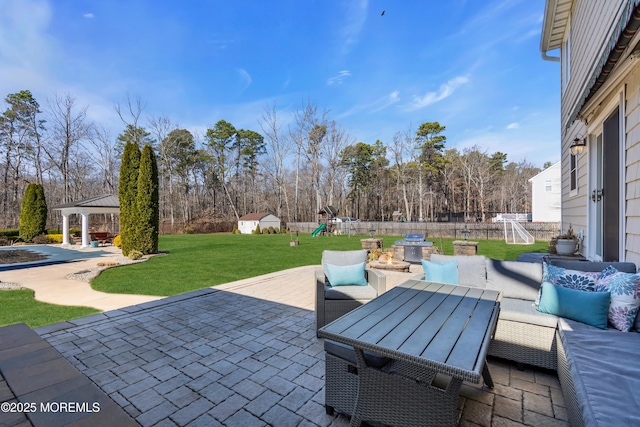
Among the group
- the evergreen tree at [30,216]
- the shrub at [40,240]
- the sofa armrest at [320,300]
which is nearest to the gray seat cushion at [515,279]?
the sofa armrest at [320,300]

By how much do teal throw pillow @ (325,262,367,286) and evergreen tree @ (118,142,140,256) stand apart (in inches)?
362

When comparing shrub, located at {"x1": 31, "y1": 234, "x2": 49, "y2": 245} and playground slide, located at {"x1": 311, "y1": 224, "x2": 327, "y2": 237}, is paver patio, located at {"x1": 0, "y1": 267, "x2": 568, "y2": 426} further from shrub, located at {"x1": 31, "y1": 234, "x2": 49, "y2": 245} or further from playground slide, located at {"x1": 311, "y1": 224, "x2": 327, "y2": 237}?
shrub, located at {"x1": 31, "y1": 234, "x2": 49, "y2": 245}

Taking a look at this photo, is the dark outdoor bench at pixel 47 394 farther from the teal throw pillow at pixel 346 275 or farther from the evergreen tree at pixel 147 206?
the evergreen tree at pixel 147 206

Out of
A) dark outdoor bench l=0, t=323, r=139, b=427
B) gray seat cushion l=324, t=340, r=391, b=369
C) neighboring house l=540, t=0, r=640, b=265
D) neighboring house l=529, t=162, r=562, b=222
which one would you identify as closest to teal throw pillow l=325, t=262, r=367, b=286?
gray seat cushion l=324, t=340, r=391, b=369

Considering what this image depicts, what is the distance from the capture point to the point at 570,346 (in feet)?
6.20

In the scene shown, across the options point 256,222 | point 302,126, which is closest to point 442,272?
point 256,222

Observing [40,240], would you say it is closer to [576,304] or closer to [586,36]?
[576,304]

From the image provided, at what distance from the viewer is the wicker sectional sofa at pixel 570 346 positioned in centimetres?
133

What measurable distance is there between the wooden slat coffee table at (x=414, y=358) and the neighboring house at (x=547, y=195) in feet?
72.3

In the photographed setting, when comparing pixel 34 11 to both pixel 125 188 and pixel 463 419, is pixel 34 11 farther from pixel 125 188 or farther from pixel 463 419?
pixel 463 419

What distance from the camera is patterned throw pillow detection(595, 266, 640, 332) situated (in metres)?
2.13

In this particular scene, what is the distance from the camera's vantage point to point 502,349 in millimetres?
2479

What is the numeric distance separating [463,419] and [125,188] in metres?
11.8

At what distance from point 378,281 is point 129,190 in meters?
10.4
